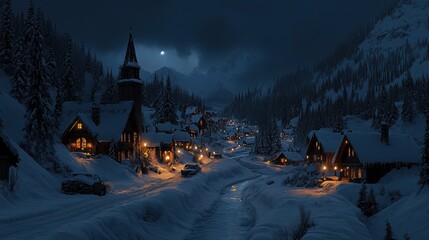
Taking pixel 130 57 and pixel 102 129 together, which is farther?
pixel 130 57

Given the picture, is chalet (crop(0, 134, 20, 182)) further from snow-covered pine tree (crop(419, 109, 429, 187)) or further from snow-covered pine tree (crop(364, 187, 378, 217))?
snow-covered pine tree (crop(419, 109, 429, 187))

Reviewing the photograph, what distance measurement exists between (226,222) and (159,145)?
46.7 meters

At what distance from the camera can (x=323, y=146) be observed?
74.8 m

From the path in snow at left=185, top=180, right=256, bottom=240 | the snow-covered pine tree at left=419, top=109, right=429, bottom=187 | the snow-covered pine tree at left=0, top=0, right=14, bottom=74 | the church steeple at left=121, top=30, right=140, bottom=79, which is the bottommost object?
the path in snow at left=185, top=180, right=256, bottom=240

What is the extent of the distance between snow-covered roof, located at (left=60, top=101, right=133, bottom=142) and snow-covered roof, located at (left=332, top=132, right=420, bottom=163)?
33135mm

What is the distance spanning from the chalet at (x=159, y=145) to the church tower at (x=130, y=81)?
18.8 ft

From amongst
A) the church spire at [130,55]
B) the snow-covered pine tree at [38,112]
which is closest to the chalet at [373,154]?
the snow-covered pine tree at [38,112]

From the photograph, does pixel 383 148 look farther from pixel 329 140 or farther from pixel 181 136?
pixel 181 136

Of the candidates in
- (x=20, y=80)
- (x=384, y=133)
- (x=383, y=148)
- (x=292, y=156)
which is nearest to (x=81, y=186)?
(x=383, y=148)

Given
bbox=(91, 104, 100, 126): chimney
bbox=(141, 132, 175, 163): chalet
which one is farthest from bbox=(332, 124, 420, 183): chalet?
bbox=(91, 104, 100, 126): chimney

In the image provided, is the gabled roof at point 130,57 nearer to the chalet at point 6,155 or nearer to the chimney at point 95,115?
the chimney at point 95,115

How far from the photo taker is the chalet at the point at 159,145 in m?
75.8

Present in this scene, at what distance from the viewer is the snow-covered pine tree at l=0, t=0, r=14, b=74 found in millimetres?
86144

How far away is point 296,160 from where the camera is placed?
112m
